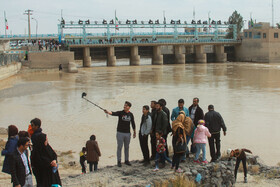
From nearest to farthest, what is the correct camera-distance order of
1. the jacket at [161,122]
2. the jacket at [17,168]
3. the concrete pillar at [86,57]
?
the jacket at [17,168] < the jacket at [161,122] < the concrete pillar at [86,57]

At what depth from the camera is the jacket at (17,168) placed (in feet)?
16.0

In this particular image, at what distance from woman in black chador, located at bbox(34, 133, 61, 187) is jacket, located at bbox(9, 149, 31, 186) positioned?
293 millimetres

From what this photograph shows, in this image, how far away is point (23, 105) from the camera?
785 inches

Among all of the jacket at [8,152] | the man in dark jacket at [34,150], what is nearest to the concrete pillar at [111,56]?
the man in dark jacket at [34,150]

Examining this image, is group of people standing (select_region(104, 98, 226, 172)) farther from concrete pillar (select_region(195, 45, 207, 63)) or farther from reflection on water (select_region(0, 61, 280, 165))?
concrete pillar (select_region(195, 45, 207, 63))

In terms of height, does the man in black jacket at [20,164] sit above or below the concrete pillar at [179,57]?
below

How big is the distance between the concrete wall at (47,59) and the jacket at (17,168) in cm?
3743

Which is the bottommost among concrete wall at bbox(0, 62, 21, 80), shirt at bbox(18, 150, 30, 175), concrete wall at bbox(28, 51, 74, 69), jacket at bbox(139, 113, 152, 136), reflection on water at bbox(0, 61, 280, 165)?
reflection on water at bbox(0, 61, 280, 165)

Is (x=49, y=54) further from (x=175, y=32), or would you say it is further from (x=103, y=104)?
(x=175, y=32)

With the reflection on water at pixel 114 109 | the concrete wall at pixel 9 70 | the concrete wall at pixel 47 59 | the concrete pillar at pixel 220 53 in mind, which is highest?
the concrete pillar at pixel 220 53

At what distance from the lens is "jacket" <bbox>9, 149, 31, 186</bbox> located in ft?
16.0

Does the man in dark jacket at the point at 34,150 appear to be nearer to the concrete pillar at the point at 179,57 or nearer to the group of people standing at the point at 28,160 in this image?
the group of people standing at the point at 28,160

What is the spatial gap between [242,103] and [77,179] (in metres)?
14.3

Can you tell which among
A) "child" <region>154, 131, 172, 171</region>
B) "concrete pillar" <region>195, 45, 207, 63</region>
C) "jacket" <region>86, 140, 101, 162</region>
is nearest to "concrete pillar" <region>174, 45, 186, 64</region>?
"concrete pillar" <region>195, 45, 207, 63</region>
